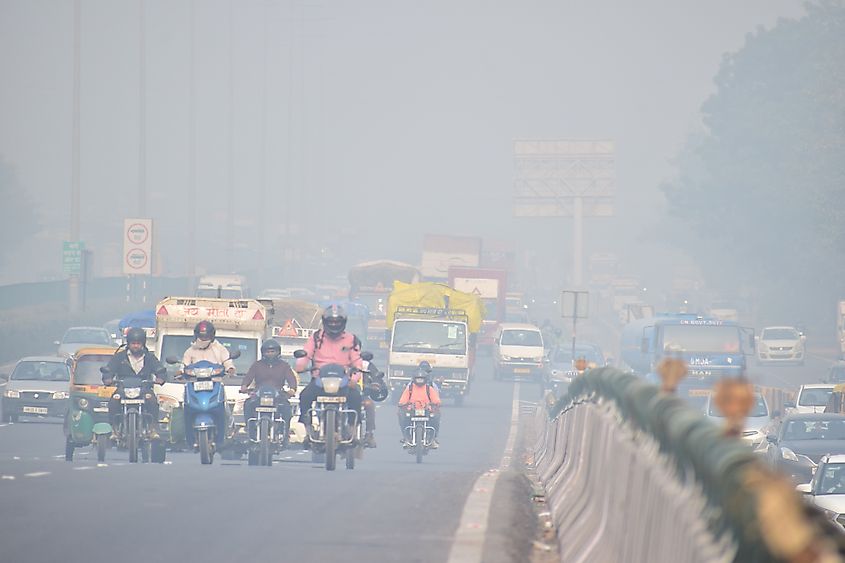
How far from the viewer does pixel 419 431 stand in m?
30.2

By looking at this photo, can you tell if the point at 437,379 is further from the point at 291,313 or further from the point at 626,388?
the point at 626,388

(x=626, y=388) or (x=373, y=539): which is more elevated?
(x=626, y=388)

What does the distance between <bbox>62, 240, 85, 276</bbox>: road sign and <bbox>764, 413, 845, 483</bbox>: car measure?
37719mm

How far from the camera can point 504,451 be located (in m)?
34.3

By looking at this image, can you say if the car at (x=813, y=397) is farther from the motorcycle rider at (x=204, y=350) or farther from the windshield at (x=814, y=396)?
the motorcycle rider at (x=204, y=350)

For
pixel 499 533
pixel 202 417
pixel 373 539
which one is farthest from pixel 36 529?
pixel 202 417

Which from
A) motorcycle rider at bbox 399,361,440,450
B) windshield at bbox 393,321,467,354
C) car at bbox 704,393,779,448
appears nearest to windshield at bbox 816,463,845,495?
motorcycle rider at bbox 399,361,440,450

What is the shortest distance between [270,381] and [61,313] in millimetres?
45593

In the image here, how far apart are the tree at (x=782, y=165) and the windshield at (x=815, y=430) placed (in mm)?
55097

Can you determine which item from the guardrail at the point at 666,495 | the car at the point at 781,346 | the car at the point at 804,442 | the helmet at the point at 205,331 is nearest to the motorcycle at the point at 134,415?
the helmet at the point at 205,331

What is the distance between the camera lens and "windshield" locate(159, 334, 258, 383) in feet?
80.7

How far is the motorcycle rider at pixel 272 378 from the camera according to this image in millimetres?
21000

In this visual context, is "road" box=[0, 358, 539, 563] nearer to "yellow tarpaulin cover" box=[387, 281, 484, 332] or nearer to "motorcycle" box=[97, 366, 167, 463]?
"motorcycle" box=[97, 366, 167, 463]

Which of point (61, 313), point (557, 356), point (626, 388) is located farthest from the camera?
point (61, 313)
